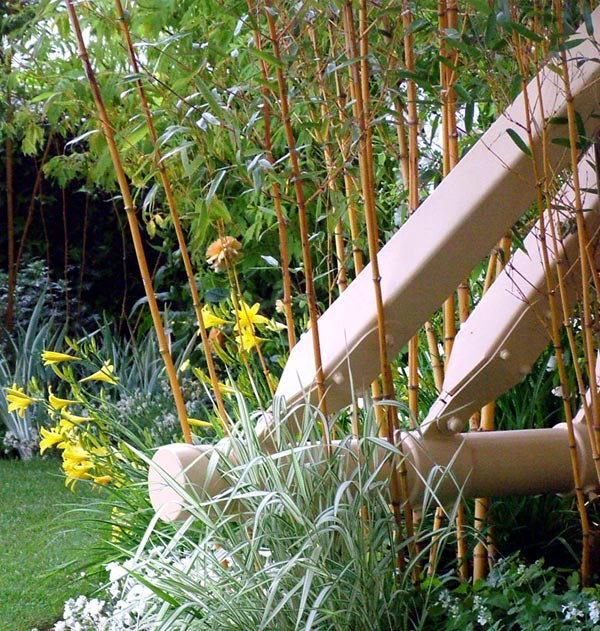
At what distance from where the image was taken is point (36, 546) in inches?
136

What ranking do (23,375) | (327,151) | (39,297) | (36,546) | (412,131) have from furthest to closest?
(39,297) → (23,375) → (36,546) → (327,151) → (412,131)

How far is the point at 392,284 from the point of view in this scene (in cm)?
169

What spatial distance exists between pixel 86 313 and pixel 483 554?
4.81 m

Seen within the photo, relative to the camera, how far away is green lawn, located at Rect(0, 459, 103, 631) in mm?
2738

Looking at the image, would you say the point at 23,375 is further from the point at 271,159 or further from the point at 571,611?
the point at 571,611

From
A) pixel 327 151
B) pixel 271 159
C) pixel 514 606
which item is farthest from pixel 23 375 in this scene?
pixel 514 606

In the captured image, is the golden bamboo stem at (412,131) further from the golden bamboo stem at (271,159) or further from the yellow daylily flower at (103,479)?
the yellow daylily flower at (103,479)

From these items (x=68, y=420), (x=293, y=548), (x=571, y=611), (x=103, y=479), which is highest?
(x=68, y=420)

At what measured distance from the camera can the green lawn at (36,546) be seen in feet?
8.98

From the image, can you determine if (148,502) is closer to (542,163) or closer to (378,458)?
(378,458)

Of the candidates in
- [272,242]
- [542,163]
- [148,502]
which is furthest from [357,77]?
[272,242]

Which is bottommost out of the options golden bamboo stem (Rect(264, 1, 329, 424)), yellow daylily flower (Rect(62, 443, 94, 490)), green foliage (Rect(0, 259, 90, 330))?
yellow daylily flower (Rect(62, 443, 94, 490))

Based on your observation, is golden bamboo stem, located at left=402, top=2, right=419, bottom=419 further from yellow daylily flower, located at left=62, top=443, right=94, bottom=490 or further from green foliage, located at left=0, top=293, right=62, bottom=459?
green foliage, located at left=0, top=293, right=62, bottom=459

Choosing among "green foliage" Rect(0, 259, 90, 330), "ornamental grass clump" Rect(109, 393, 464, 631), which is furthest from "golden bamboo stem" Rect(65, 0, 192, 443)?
"green foliage" Rect(0, 259, 90, 330)
